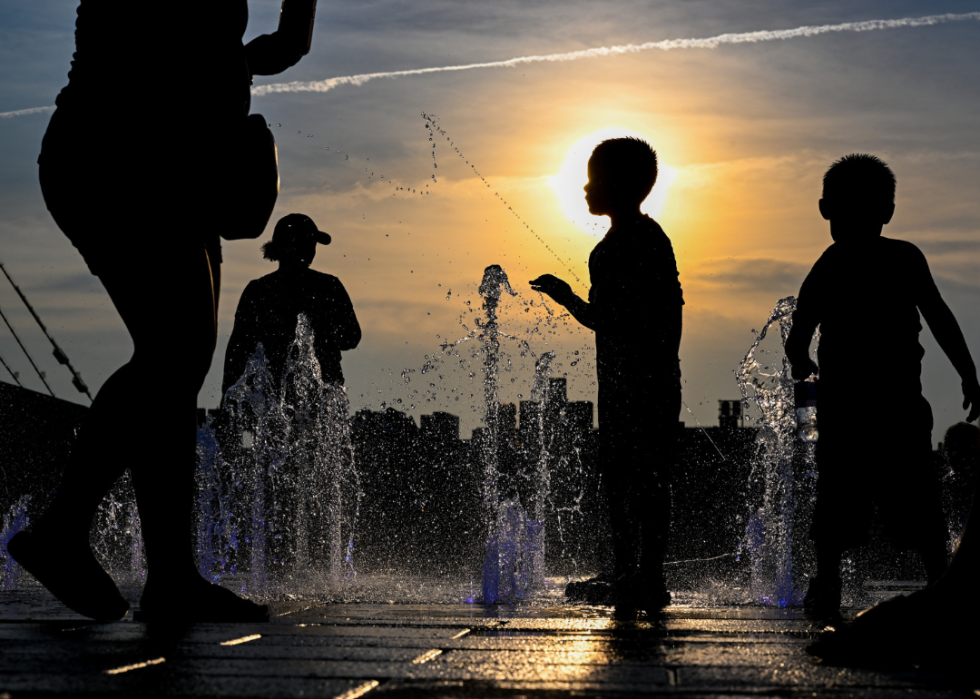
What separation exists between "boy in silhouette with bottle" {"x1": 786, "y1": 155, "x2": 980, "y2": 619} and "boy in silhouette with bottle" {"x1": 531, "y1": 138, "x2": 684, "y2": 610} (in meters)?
0.47

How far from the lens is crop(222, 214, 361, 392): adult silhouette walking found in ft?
18.2

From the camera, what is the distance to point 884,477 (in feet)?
12.3

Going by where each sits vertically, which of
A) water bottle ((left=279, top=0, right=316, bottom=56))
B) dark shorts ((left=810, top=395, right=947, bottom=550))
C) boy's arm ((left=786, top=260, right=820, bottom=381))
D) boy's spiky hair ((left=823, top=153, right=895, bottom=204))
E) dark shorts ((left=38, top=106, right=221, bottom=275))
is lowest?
dark shorts ((left=810, top=395, right=947, bottom=550))

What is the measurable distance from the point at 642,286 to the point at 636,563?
986 mm

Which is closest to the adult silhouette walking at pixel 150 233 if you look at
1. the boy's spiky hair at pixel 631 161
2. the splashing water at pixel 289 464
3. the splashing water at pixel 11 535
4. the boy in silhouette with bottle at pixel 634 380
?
the boy in silhouette with bottle at pixel 634 380

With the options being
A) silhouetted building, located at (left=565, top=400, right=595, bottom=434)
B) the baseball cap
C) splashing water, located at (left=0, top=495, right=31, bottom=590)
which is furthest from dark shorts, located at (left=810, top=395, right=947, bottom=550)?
silhouetted building, located at (left=565, top=400, right=595, bottom=434)

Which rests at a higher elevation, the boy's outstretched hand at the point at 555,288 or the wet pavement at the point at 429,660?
the boy's outstretched hand at the point at 555,288

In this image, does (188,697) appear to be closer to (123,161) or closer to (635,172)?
(123,161)

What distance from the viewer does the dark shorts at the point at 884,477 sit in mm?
3715

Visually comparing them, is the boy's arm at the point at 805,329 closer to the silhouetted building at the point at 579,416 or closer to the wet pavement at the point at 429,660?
the wet pavement at the point at 429,660

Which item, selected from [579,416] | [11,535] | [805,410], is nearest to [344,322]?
[805,410]

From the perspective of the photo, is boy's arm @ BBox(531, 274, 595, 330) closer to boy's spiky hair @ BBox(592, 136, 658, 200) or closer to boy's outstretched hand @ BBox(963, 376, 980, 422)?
boy's spiky hair @ BBox(592, 136, 658, 200)

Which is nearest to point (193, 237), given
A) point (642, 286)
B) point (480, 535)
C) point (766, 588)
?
point (642, 286)

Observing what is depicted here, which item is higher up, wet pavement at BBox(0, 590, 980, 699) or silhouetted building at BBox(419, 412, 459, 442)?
silhouetted building at BBox(419, 412, 459, 442)
